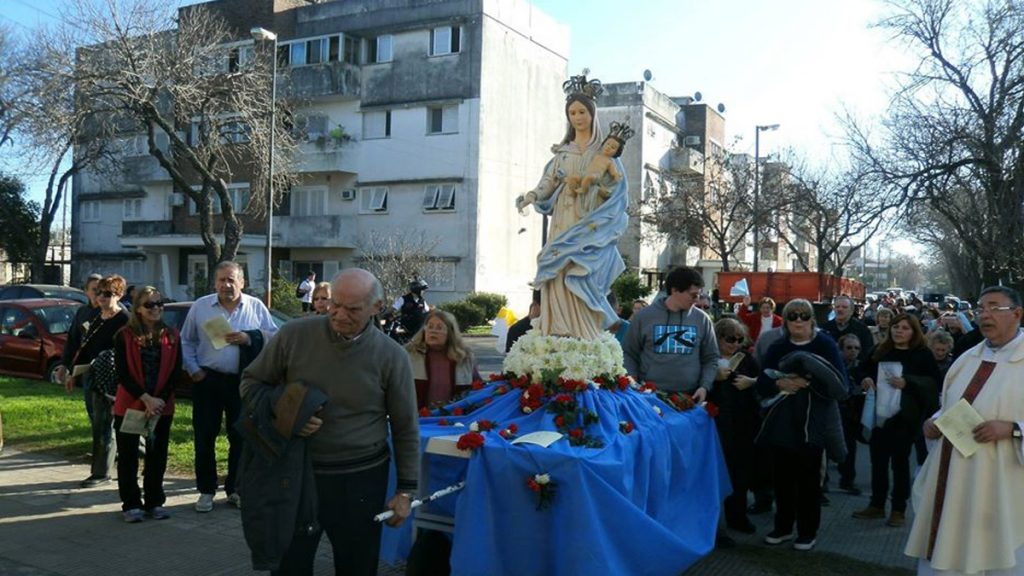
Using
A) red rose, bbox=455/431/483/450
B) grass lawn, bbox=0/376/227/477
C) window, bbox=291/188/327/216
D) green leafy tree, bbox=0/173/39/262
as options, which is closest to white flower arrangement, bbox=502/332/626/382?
red rose, bbox=455/431/483/450

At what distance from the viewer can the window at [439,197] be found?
32.3 metres

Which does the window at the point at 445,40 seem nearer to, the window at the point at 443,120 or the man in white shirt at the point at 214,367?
the window at the point at 443,120

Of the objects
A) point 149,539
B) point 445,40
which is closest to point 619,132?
point 149,539

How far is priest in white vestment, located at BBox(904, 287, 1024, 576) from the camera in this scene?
479cm

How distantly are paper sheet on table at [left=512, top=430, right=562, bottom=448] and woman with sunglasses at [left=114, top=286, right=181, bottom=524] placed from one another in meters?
3.27

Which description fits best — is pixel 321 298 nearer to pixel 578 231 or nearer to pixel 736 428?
pixel 578 231

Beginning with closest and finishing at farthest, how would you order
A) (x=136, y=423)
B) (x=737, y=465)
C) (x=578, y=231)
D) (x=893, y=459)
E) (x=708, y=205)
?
(x=578, y=231) < (x=136, y=423) < (x=737, y=465) < (x=893, y=459) < (x=708, y=205)

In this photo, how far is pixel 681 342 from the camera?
6.76 meters

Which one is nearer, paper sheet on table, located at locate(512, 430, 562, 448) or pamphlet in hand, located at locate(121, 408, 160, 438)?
paper sheet on table, located at locate(512, 430, 562, 448)

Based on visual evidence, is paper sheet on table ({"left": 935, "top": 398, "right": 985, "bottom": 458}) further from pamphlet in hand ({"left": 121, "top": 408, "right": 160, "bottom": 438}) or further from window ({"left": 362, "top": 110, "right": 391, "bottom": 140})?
window ({"left": 362, "top": 110, "right": 391, "bottom": 140})

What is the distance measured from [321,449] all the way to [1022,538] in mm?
3931

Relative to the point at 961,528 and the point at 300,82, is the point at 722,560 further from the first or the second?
the point at 300,82

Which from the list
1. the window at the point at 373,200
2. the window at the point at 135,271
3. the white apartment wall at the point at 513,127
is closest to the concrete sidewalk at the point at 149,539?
the white apartment wall at the point at 513,127

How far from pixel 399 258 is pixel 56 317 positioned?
48.4 ft
